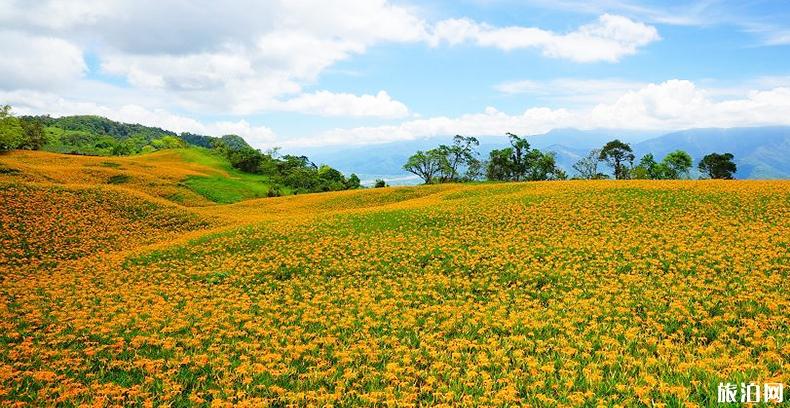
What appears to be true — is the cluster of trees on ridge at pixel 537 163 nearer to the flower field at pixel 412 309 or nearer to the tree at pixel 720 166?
the tree at pixel 720 166

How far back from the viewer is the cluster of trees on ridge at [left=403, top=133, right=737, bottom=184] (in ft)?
319

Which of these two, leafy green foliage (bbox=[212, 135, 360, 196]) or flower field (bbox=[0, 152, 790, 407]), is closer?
flower field (bbox=[0, 152, 790, 407])

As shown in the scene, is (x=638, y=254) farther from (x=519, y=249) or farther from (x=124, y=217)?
(x=124, y=217)

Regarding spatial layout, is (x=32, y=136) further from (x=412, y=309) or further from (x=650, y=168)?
(x=650, y=168)

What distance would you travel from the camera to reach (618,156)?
98.7 meters

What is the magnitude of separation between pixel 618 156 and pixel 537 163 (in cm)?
1844

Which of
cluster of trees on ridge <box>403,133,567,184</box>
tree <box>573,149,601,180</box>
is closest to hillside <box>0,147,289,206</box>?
cluster of trees on ridge <box>403,133,567,184</box>

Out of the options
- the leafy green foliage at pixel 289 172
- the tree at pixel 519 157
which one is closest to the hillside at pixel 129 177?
the leafy green foliage at pixel 289 172

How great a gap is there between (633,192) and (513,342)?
2679 centimetres

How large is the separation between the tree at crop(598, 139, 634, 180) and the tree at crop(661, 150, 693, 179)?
8.21 meters

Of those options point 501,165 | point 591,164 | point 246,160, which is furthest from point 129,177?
point 591,164

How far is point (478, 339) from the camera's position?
1105 cm

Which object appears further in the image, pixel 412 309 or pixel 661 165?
pixel 661 165

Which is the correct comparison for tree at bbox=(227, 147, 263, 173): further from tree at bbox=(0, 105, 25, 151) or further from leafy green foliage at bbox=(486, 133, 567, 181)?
leafy green foliage at bbox=(486, 133, 567, 181)
